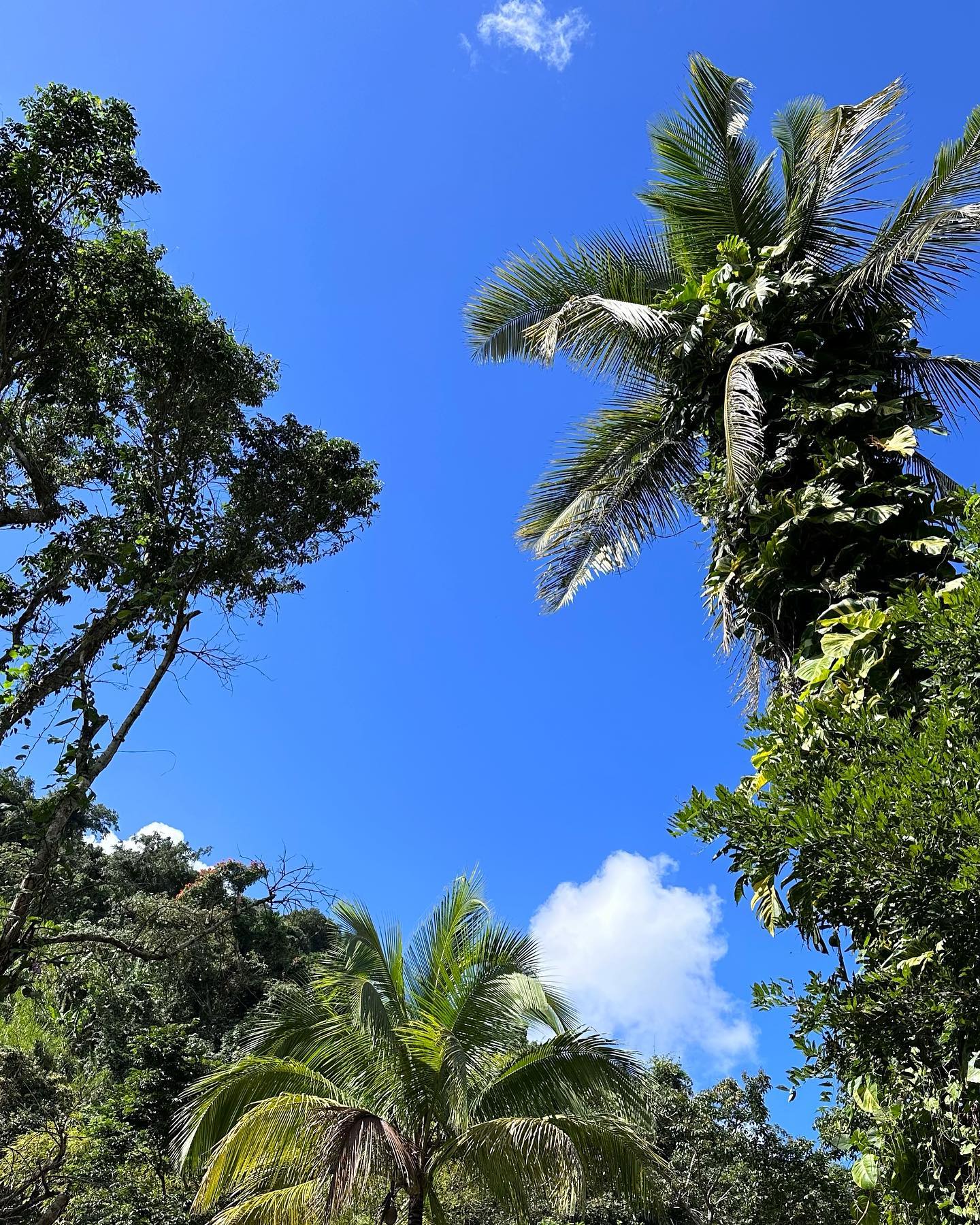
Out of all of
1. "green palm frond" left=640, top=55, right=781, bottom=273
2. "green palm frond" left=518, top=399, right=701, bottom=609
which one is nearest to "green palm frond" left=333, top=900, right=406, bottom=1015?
"green palm frond" left=518, top=399, right=701, bottom=609

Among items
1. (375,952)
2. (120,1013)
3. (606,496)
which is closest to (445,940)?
(375,952)

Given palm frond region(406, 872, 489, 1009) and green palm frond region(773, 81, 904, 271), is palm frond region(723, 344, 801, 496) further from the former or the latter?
palm frond region(406, 872, 489, 1009)

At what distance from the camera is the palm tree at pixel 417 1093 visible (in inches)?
276

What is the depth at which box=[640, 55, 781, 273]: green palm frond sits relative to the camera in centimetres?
608

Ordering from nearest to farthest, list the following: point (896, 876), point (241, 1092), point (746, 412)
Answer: point (896, 876)
point (746, 412)
point (241, 1092)

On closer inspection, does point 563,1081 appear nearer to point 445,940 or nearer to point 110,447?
point 445,940

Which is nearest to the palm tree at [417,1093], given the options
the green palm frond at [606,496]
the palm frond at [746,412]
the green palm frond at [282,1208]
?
the green palm frond at [282,1208]

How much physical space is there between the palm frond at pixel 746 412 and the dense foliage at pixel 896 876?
1.43 metres

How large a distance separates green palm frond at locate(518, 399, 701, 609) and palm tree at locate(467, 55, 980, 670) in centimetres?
2

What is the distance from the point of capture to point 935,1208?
2957 millimetres

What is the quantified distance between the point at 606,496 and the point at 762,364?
1961 millimetres

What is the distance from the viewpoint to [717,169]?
20.1ft

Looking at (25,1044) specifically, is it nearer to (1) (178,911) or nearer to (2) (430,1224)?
(1) (178,911)

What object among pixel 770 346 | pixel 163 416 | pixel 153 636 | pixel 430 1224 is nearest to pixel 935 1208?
pixel 770 346
